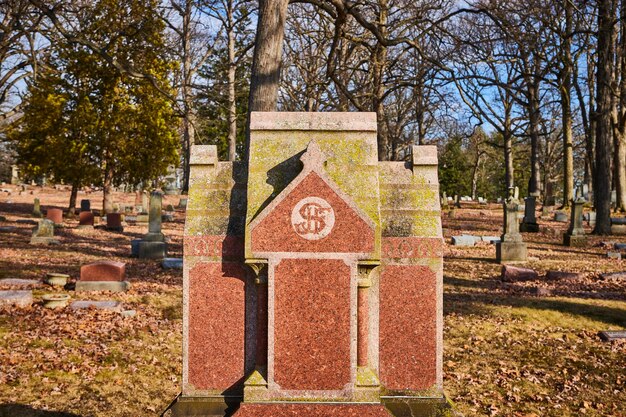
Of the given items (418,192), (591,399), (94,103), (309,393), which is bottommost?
(591,399)

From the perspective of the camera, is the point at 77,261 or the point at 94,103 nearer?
the point at 77,261

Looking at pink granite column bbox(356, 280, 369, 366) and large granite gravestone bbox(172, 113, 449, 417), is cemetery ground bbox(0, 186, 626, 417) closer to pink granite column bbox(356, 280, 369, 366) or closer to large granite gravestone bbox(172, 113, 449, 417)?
large granite gravestone bbox(172, 113, 449, 417)

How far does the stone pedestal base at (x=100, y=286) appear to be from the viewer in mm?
10867

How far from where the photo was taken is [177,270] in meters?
13.7

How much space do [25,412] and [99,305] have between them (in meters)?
3.90

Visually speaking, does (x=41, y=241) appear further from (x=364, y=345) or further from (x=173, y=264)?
(x=364, y=345)

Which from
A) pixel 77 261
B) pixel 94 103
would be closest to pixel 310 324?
pixel 77 261

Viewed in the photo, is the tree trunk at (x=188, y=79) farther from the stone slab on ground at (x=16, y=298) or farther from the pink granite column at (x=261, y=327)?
the pink granite column at (x=261, y=327)

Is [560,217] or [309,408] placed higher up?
[560,217]

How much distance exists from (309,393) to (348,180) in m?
1.58

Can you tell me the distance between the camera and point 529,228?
73.0 feet

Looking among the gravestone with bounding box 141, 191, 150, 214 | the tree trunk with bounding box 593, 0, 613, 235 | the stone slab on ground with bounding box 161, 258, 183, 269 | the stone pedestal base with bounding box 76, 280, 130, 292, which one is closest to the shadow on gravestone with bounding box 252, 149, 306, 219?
the stone pedestal base with bounding box 76, 280, 130, 292

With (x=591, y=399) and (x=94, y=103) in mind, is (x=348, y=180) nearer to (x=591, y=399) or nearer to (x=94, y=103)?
(x=591, y=399)

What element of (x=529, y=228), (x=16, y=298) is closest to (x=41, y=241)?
(x=16, y=298)
